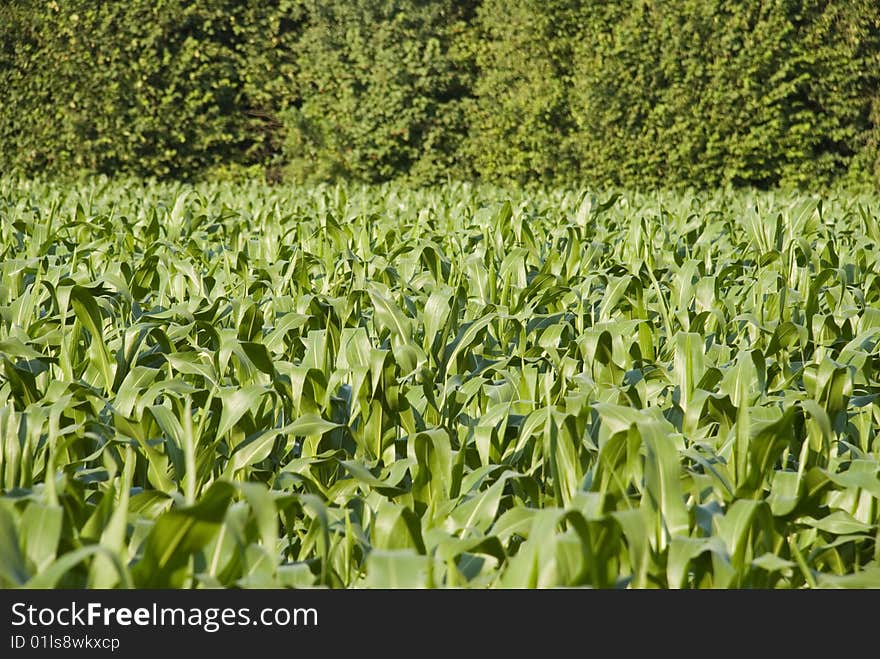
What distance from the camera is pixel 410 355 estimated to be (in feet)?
8.02

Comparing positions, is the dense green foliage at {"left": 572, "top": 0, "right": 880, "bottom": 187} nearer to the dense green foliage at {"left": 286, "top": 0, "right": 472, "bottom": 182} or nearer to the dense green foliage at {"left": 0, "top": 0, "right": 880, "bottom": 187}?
the dense green foliage at {"left": 0, "top": 0, "right": 880, "bottom": 187}

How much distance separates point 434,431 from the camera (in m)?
1.91

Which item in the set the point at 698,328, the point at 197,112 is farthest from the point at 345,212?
the point at 197,112

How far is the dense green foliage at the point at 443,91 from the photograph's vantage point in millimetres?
11688

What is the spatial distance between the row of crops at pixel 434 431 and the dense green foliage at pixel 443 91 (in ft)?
27.3

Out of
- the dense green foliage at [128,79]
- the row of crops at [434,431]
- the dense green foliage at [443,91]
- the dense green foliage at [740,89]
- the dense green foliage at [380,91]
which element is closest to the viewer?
the row of crops at [434,431]

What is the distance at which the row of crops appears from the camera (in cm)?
141

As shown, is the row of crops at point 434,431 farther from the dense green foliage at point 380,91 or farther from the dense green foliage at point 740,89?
the dense green foliage at point 380,91

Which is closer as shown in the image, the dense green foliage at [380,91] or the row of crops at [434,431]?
the row of crops at [434,431]

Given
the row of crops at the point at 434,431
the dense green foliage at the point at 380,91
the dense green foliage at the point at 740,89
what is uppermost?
the dense green foliage at the point at 380,91

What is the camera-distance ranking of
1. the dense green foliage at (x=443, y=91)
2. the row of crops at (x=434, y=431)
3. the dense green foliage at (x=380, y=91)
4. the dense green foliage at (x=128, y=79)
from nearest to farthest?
the row of crops at (x=434, y=431)
the dense green foliage at (x=443, y=91)
the dense green foliage at (x=128, y=79)
the dense green foliage at (x=380, y=91)

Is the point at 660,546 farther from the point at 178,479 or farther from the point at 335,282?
the point at 335,282

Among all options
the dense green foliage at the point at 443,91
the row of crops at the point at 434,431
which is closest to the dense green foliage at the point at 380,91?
the dense green foliage at the point at 443,91

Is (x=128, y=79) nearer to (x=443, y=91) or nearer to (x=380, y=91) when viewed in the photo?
(x=380, y=91)
